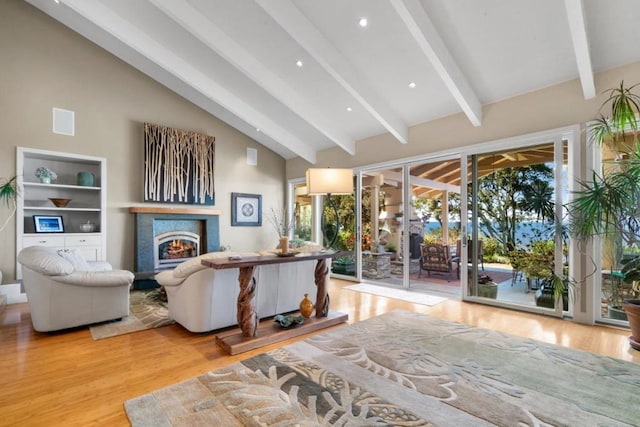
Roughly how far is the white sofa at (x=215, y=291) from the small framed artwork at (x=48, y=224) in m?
2.73

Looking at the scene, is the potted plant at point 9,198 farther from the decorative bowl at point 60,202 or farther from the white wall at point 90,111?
the decorative bowl at point 60,202

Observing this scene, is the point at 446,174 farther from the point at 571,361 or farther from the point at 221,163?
the point at 221,163

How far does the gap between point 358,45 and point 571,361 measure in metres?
4.03

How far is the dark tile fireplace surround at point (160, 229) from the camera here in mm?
5434

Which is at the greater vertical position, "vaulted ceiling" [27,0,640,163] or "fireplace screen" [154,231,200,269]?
"vaulted ceiling" [27,0,640,163]

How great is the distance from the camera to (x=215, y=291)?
3086mm

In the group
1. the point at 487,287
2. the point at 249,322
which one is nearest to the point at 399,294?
the point at 487,287

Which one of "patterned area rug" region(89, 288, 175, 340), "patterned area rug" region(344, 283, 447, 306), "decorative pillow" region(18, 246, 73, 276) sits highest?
"decorative pillow" region(18, 246, 73, 276)

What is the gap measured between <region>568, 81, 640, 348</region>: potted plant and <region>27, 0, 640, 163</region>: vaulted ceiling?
1.83 feet

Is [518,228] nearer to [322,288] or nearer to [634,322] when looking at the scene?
[634,322]

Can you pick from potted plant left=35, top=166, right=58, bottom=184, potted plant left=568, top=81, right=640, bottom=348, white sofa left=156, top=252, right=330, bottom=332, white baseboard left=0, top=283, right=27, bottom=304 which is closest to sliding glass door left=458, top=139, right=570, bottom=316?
potted plant left=568, top=81, right=640, bottom=348

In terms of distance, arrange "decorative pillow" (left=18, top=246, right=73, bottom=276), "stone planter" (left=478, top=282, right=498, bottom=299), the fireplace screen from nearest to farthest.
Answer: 1. "decorative pillow" (left=18, top=246, right=73, bottom=276)
2. "stone planter" (left=478, top=282, right=498, bottom=299)
3. the fireplace screen

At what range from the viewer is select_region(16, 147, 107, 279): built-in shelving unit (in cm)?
450

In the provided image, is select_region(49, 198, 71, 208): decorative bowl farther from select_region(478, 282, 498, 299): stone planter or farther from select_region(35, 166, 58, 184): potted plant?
select_region(478, 282, 498, 299): stone planter
